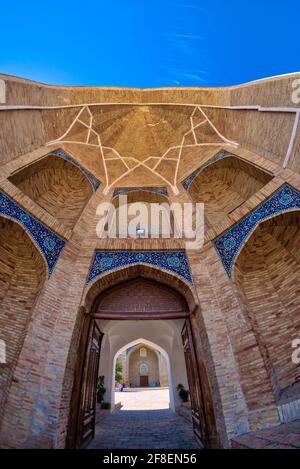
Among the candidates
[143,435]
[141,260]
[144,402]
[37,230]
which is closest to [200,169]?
[141,260]

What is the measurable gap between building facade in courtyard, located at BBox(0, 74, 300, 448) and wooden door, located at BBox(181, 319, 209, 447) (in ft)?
0.09

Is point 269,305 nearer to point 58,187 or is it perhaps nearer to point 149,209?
point 149,209

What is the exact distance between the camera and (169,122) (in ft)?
22.0

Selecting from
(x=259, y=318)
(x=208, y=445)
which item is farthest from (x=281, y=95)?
(x=208, y=445)

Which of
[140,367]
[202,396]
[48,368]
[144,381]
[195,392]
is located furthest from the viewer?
[140,367]

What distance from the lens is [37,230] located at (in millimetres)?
4660

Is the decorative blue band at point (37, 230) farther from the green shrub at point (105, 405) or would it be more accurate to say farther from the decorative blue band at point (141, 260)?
the green shrub at point (105, 405)

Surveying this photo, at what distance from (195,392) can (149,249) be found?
2.61 meters

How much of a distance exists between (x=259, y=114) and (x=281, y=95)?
526 millimetres

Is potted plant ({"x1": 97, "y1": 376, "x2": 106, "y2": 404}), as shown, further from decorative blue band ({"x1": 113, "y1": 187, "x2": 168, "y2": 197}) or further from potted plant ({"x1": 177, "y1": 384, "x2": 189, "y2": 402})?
decorative blue band ({"x1": 113, "y1": 187, "x2": 168, "y2": 197})

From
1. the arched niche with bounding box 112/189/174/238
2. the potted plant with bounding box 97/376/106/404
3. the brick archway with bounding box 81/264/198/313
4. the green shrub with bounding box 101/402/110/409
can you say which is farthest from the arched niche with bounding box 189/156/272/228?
the green shrub with bounding box 101/402/110/409

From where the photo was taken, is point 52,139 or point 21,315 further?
point 52,139
